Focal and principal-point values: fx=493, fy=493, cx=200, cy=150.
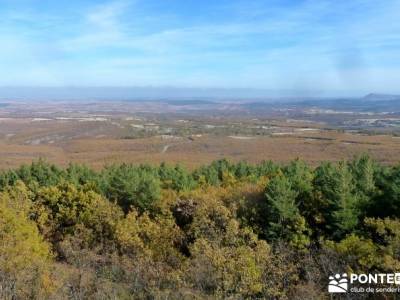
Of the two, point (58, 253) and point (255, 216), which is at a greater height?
point (255, 216)

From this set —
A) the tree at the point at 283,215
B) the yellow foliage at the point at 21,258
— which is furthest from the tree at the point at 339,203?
the yellow foliage at the point at 21,258

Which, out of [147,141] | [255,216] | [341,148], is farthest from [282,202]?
[147,141]

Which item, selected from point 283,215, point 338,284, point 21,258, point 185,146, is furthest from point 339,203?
point 185,146

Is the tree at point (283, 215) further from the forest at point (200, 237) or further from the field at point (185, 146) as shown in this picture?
the field at point (185, 146)

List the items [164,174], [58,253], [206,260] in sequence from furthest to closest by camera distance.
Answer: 1. [164,174]
2. [58,253]
3. [206,260]

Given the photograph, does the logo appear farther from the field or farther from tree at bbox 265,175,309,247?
the field

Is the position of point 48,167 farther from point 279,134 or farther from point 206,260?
point 279,134
